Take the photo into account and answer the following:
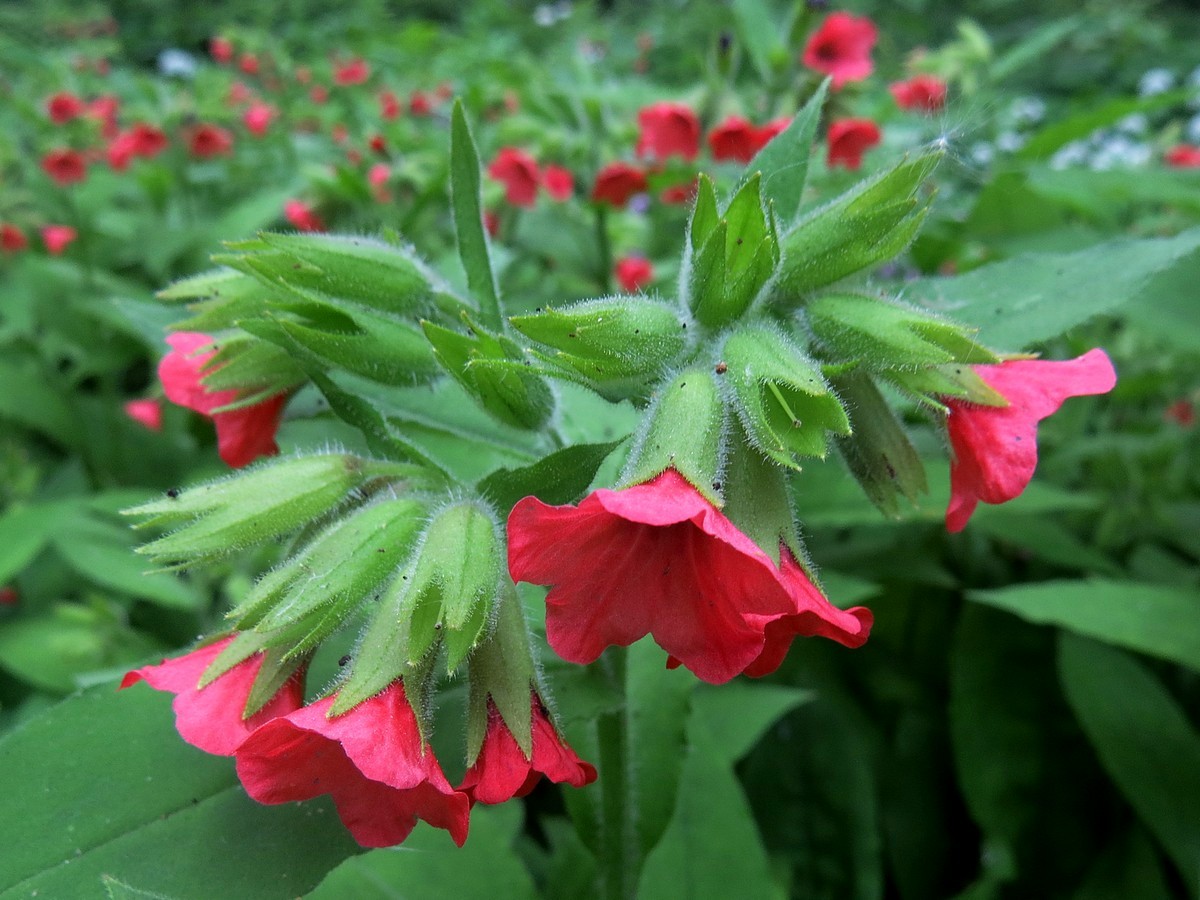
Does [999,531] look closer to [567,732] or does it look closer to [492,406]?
[567,732]

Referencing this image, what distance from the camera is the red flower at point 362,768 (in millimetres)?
771

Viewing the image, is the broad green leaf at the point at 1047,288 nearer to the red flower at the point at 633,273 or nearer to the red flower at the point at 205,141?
the red flower at the point at 633,273

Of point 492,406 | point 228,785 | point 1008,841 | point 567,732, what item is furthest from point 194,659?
point 1008,841

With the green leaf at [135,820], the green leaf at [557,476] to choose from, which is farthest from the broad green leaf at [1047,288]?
the green leaf at [135,820]

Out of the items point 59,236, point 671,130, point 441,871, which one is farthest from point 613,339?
point 59,236

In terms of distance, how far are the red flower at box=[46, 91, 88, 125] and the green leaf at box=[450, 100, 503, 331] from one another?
3526 millimetres

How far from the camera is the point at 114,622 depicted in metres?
2.07

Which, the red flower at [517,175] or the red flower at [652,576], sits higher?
the red flower at [652,576]

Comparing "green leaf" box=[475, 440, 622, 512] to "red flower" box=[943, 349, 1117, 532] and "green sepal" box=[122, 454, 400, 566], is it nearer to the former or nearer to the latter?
"green sepal" box=[122, 454, 400, 566]

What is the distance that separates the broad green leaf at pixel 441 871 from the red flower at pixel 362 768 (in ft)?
1.87

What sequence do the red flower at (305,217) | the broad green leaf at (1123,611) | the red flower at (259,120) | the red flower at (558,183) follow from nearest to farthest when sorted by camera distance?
the broad green leaf at (1123,611) < the red flower at (305,217) < the red flower at (558,183) < the red flower at (259,120)

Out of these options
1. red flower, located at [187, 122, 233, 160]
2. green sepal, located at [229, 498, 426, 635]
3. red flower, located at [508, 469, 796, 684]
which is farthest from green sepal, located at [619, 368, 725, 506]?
red flower, located at [187, 122, 233, 160]

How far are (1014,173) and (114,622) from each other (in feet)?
7.96

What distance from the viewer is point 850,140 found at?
2.43 m
